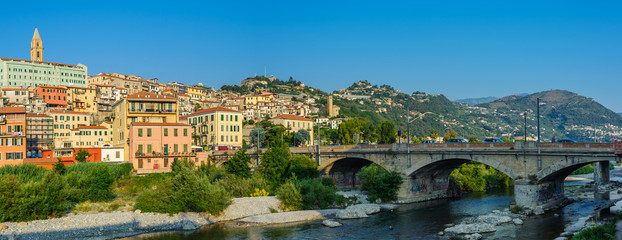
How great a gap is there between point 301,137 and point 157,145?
4995cm

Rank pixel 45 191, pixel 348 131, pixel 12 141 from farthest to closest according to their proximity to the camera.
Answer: pixel 348 131, pixel 12 141, pixel 45 191

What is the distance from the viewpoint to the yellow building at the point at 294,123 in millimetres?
124125

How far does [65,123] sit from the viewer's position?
354 ft

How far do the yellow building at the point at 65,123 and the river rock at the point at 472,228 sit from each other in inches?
3238

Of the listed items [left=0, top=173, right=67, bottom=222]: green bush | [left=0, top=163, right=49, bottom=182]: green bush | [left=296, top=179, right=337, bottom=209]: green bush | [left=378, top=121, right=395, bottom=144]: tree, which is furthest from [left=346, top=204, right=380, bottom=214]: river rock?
[left=378, top=121, right=395, bottom=144]: tree

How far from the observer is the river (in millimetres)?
41031

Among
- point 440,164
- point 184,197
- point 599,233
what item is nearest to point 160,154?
point 184,197

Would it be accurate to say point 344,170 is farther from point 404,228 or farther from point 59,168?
point 59,168

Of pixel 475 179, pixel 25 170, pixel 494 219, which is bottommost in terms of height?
pixel 494 219

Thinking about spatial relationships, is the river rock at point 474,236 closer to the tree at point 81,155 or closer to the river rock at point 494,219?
the river rock at point 494,219

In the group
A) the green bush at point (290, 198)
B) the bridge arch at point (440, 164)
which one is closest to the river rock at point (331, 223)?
the green bush at point (290, 198)

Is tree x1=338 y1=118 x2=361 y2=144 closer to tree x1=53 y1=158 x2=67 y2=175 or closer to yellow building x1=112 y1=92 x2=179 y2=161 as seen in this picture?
yellow building x1=112 y1=92 x2=179 y2=161

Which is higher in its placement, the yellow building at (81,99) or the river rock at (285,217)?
the yellow building at (81,99)

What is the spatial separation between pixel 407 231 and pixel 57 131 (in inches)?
3489
